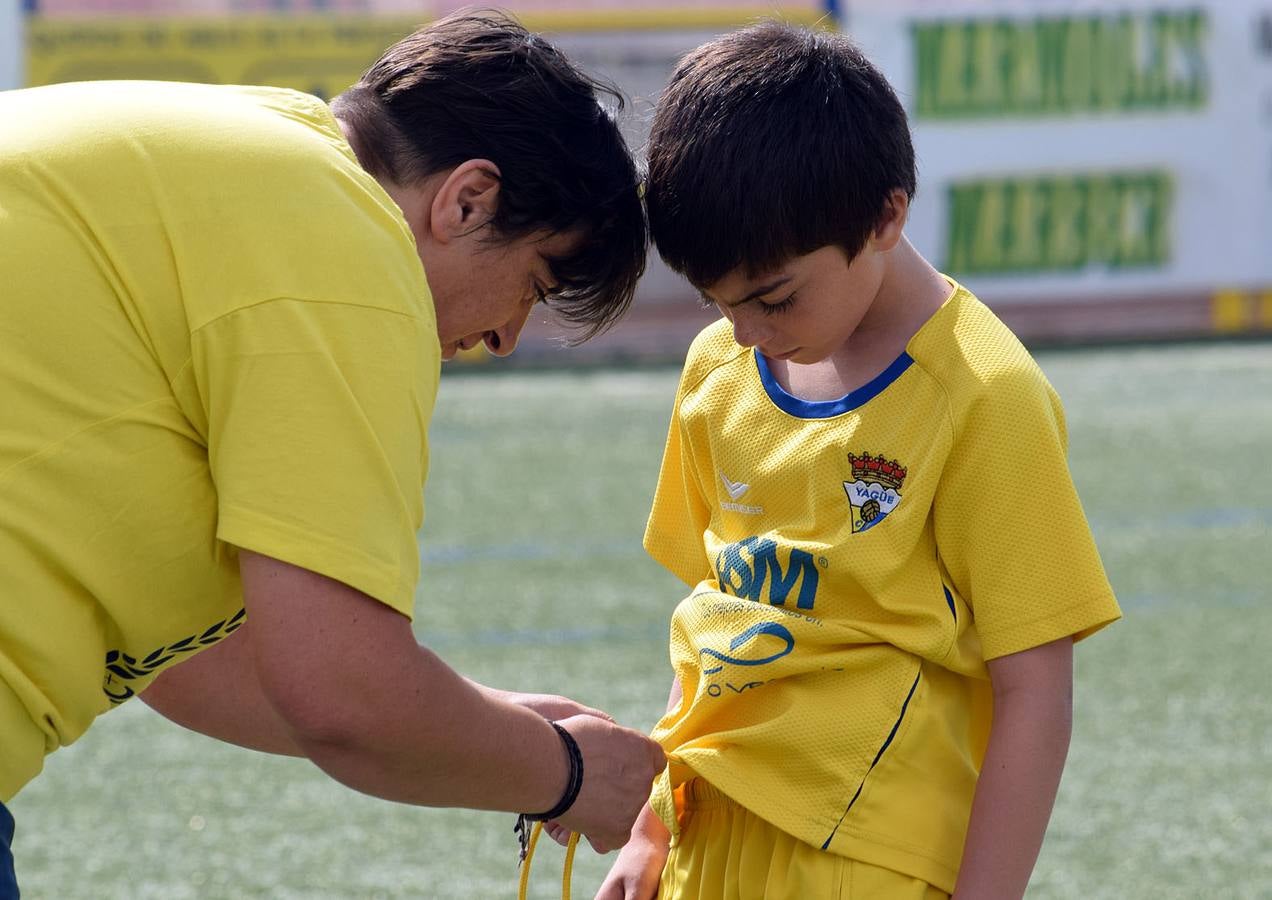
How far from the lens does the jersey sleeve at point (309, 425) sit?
136 centimetres

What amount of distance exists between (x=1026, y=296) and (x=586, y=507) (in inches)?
222

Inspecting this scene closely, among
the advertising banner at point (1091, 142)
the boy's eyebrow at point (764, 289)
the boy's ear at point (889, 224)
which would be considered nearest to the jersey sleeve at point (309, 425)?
the boy's eyebrow at point (764, 289)

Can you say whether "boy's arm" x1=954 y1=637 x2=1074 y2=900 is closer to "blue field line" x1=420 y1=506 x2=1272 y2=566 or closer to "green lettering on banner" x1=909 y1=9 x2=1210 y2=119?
"blue field line" x1=420 y1=506 x2=1272 y2=566

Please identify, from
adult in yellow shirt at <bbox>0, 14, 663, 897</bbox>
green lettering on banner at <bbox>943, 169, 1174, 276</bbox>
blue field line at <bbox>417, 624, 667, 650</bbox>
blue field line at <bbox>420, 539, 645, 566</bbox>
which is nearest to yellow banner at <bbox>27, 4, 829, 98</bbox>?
green lettering on banner at <bbox>943, 169, 1174, 276</bbox>

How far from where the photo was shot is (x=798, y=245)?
1733mm

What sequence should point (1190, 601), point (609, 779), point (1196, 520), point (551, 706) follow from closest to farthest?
point (609, 779), point (551, 706), point (1190, 601), point (1196, 520)

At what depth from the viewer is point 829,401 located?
177 cm

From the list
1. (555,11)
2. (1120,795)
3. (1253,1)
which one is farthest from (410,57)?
(1253,1)

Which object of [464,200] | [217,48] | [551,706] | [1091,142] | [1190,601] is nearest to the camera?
[464,200]

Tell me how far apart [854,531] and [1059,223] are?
9.89 m

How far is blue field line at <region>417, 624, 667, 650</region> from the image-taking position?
4.86 metres

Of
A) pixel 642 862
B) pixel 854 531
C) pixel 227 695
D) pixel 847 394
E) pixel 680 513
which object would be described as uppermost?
pixel 847 394

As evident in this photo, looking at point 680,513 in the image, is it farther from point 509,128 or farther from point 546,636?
point 546,636

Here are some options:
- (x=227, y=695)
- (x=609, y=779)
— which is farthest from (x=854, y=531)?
(x=227, y=695)
